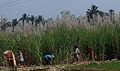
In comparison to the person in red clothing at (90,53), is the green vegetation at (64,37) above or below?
above

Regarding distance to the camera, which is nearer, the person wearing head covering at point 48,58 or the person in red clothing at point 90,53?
the person wearing head covering at point 48,58

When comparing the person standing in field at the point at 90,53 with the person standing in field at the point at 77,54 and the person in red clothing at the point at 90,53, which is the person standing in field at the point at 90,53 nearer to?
the person in red clothing at the point at 90,53

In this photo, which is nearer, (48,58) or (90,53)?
(48,58)

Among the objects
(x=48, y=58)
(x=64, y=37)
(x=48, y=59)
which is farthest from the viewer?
(x=64, y=37)

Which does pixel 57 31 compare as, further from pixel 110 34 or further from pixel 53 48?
pixel 110 34

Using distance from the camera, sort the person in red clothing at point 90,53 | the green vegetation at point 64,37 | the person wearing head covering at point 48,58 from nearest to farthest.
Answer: the person wearing head covering at point 48,58 → the person in red clothing at point 90,53 → the green vegetation at point 64,37

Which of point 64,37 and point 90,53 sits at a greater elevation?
point 64,37

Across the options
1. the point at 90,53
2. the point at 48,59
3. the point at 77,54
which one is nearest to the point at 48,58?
the point at 48,59

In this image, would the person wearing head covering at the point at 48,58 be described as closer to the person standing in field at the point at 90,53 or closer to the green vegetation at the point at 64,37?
the green vegetation at the point at 64,37

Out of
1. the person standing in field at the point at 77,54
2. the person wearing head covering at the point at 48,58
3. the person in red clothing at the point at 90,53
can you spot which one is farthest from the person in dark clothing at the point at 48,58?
the person in red clothing at the point at 90,53

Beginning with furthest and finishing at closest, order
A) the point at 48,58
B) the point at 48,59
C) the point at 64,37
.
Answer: the point at 64,37, the point at 48,59, the point at 48,58

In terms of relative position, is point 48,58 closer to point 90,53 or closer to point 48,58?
point 48,58

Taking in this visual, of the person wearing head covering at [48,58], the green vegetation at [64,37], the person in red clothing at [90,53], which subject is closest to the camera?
the person wearing head covering at [48,58]

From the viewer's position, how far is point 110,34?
2116 cm
